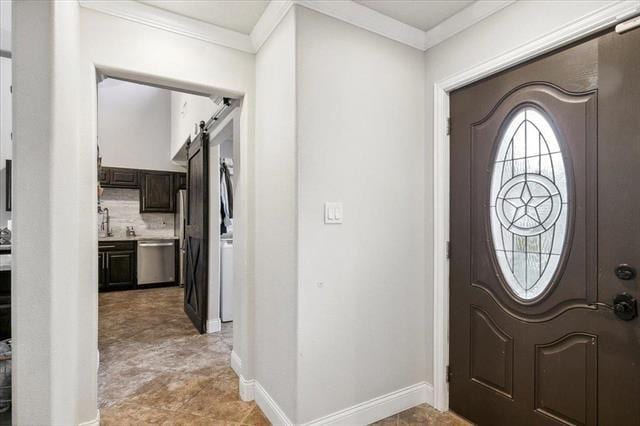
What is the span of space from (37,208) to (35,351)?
0.52 m

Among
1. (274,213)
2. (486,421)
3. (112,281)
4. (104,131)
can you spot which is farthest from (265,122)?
(104,131)

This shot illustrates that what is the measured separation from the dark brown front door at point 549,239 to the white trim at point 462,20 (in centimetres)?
39

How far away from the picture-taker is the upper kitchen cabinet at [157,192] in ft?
21.9

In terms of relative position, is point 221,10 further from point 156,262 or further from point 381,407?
point 156,262

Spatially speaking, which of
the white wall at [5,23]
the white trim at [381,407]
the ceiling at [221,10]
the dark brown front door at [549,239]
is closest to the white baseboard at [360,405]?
the white trim at [381,407]

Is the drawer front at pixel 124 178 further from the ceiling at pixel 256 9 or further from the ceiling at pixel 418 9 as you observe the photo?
the ceiling at pixel 418 9

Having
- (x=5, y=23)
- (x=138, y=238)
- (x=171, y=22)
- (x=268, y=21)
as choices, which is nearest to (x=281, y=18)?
(x=268, y=21)

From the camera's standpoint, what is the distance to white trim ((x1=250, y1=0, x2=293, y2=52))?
2033 millimetres

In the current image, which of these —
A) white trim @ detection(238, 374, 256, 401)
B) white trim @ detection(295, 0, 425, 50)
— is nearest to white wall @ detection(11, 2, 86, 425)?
white trim @ detection(238, 374, 256, 401)

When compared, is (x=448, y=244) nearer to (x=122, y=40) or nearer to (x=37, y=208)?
(x=37, y=208)

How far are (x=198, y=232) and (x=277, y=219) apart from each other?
86.4 inches

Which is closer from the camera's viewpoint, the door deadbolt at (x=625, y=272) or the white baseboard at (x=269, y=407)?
the door deadbolt at (x=625, y=272)

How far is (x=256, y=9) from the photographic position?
217cm

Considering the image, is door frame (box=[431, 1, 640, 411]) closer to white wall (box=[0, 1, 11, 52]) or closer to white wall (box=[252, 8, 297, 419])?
white wall (box=[252, 8, 297, 419])
